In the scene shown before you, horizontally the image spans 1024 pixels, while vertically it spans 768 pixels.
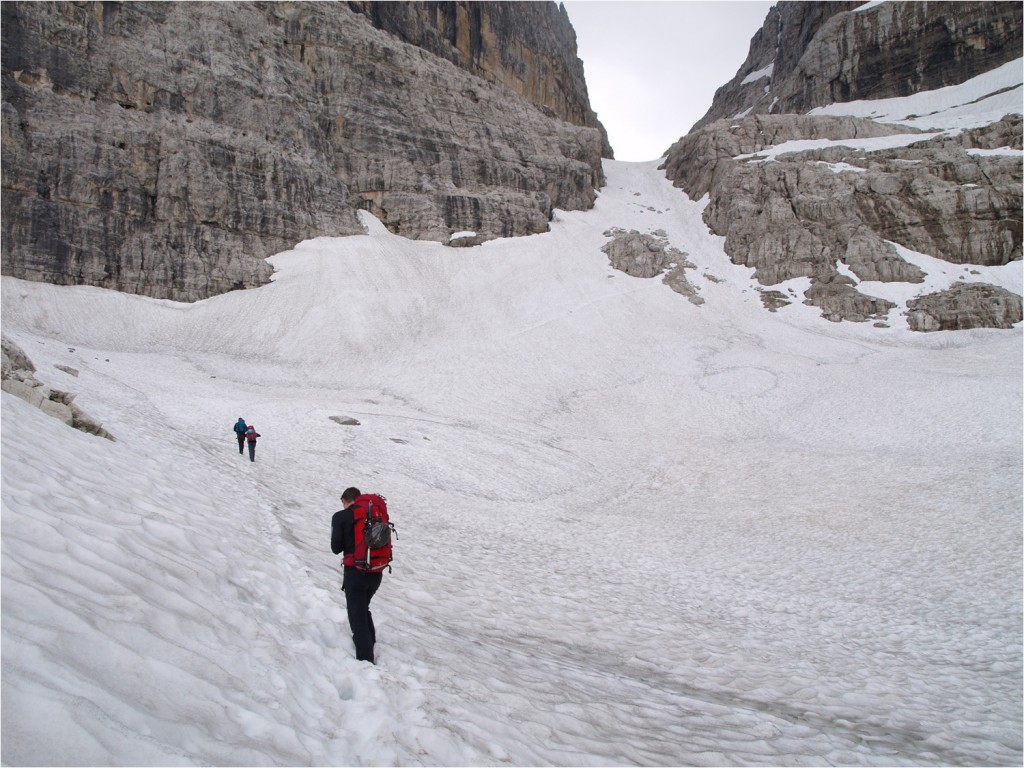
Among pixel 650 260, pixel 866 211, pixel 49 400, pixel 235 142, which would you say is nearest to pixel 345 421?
pixel 49 400

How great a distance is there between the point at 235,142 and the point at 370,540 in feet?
168

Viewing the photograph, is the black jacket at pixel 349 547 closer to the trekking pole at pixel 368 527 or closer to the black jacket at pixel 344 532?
the black jacket at pixel 344 532

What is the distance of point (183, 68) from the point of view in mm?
46219

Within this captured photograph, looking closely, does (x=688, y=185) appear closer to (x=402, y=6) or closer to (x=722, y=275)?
(x=722, y=275)

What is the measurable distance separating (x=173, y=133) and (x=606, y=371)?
39.2 metres

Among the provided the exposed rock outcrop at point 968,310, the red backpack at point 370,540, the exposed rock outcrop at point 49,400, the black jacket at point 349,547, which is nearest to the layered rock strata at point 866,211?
the exposed rock outcrop at point 968,310

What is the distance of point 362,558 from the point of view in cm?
491

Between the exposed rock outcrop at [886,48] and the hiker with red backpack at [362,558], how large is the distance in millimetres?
101591

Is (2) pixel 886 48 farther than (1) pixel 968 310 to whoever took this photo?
Yes

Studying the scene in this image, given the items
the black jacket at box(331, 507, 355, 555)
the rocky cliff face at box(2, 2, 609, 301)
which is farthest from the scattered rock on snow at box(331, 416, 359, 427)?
the rocky cliff face at box(2, 2, 609, 301)

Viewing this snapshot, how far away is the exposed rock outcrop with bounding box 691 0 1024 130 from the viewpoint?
72.2 m

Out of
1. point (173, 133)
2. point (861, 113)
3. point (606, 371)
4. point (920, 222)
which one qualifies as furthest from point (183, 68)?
point (861, 113)

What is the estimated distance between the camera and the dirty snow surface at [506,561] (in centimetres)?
362

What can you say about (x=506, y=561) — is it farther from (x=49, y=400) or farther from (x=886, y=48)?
(x=886, y=48)
